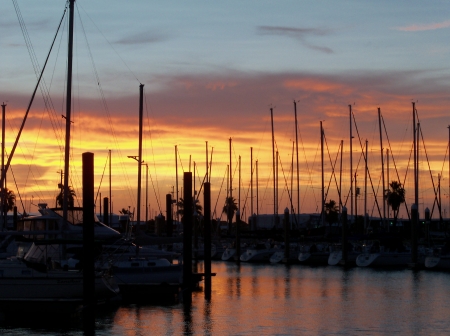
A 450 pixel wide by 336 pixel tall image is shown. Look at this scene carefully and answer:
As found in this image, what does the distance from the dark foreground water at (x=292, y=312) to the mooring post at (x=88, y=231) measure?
5.84 ft

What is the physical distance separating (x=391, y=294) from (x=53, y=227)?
20266mm

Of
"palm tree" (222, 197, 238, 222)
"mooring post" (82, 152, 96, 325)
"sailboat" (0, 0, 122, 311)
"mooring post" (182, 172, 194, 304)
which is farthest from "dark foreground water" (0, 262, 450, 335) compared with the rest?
"palm tree" (222, 197, 238, 222)

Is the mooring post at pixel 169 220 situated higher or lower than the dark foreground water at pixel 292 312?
higher

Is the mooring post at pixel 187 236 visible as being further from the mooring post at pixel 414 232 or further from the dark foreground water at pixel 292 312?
Answer: the mooring post at pixel 414 232

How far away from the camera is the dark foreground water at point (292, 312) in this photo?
31.1m

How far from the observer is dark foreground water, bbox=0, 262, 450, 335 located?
3111 cm

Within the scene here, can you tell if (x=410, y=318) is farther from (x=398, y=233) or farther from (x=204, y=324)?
(x=398, y=233)

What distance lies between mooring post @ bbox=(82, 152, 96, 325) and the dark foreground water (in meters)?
1.78

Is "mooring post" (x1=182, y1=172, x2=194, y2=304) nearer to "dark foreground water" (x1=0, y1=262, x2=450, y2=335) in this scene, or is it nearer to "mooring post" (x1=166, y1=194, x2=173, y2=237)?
"dark foreground water" (x1=0, y1=262, x2=450, y2=335)

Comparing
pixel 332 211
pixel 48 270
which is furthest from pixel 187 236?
pixel 332 211

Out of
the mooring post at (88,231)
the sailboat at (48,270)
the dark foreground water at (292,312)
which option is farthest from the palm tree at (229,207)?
the mooring post at (88,231)

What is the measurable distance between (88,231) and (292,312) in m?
12.0

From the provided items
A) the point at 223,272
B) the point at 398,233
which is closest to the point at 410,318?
the point at 223,272

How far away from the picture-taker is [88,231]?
2892 centimetres
